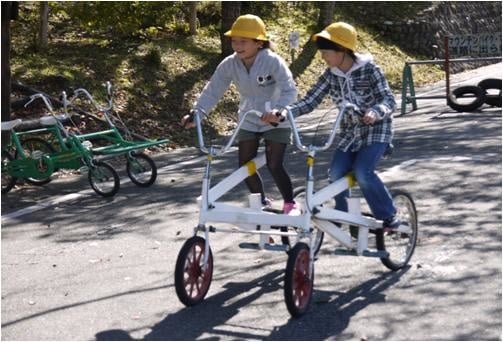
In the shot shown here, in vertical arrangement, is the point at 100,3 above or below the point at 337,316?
above

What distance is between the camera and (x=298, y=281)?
615cm

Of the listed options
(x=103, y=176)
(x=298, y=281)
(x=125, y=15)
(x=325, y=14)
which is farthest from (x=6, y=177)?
(x=325, y=14)

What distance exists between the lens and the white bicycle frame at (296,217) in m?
6.29

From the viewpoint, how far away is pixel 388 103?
265 inches

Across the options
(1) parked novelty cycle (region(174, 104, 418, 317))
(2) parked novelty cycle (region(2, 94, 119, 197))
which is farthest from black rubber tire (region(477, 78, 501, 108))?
(1) parked novelty cycle (region(174, 104, 418, 317))

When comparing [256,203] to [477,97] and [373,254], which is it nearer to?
[373,254]

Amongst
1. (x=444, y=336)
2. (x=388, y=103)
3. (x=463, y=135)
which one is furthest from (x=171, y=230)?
(x=463, y=135)

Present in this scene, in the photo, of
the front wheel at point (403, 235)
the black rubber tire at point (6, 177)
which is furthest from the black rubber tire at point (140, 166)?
the front wheel at point (403, 235)

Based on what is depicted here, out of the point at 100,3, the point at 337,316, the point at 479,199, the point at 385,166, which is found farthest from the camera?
the point at 100,3

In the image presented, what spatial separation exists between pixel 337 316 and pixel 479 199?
3.58 m

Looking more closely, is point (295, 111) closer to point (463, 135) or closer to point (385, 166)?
point (385, 166)

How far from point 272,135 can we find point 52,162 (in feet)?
13.4

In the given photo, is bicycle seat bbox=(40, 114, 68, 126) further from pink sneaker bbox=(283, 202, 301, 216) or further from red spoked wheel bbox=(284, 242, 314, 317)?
red spoked wheel bbox=(284, 242, 314, 317)

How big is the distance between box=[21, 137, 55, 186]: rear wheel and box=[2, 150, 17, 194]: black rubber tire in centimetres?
17
